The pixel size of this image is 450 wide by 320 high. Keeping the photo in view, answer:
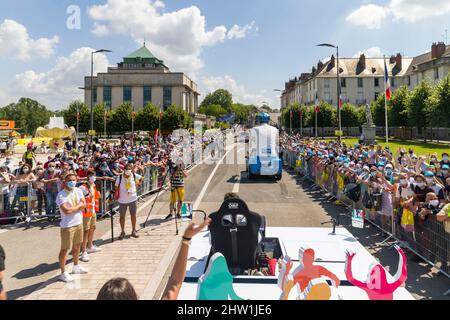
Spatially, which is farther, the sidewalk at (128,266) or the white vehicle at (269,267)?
the sidewalk at (128,266)

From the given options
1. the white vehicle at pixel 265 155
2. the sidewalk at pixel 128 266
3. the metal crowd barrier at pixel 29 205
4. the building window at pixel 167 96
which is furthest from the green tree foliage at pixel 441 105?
the building window at pixel 167 96

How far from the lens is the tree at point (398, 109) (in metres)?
55.1

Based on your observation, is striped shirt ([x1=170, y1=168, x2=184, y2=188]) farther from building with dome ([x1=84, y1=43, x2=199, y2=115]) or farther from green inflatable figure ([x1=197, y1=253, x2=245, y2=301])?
A: building with dome ([x1=84, y1=43, x2=199, y2=115])

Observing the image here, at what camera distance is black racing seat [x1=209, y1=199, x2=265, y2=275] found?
4.73 meters

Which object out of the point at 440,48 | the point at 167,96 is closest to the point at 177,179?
the point at 440,48

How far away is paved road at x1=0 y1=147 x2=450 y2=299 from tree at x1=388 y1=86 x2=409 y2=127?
137ft

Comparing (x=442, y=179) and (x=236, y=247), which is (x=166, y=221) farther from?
(x=442, y=179)

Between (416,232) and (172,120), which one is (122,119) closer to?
(172,120)

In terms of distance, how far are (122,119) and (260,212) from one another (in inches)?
2636

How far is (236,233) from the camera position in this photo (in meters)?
4.76

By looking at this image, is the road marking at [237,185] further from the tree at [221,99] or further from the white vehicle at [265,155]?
the tree at [221,99]

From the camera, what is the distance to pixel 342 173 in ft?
42.7

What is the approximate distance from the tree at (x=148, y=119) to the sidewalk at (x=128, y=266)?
66612 millimetres

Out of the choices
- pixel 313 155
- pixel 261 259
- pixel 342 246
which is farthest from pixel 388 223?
pixel 313 155
